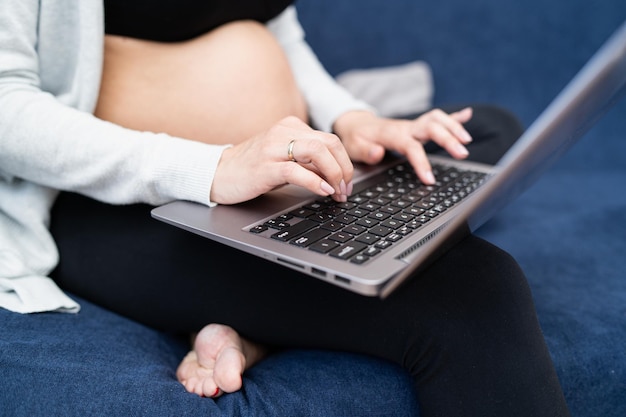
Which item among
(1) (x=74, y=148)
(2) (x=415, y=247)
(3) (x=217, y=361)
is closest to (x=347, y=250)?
(2) (x=415, y=247)

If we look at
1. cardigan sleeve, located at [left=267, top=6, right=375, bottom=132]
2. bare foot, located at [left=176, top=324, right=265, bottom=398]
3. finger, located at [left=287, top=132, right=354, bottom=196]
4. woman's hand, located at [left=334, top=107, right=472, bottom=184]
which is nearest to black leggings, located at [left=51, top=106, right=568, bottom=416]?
bare foot, located at [left=176, top=324, right=265, bottom=398]

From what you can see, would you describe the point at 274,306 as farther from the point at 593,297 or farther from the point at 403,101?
the point at 403,101

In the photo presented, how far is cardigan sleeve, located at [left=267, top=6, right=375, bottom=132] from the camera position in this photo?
99cm

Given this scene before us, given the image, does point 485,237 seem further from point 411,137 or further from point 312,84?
point 312,84

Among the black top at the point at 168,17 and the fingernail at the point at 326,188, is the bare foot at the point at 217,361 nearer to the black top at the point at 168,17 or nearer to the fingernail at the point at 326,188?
the fingernail at the point at 326,188

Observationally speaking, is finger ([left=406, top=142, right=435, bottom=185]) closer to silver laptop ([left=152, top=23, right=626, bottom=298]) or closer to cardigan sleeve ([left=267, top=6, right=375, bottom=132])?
silver laptop ([left=152, top=23, right=626, bottom=298])

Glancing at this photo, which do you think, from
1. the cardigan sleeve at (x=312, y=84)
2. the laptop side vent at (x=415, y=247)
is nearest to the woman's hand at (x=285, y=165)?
the laptop side vent at (x=415, y=247)

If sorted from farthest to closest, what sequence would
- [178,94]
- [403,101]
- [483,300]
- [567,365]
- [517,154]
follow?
[403,101] < [178,94] < [567,365] < [483,300] < [517,154]

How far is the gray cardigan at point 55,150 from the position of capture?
63 cm

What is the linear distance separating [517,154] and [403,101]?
3.20 ft

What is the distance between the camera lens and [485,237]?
1.01 meters

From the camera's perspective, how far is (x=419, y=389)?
1.86 ft

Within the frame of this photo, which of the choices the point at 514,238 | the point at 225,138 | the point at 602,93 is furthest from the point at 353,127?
the point at 602,93

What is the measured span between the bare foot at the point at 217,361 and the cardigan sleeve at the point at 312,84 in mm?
461
